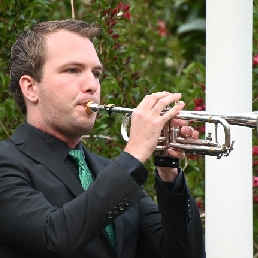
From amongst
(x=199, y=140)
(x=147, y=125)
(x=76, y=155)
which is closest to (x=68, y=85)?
(x=76, y=155)

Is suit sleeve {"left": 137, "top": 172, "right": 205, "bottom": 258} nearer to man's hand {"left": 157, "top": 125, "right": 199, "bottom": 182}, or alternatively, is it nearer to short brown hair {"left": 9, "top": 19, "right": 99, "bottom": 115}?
man's hand {"left": 157, "top": 125, "right": 199, "bottom": 182}

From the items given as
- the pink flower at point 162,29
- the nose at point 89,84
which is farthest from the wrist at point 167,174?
the pink flower at point 162,29

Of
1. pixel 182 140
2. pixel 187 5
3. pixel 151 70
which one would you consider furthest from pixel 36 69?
pixel 187 5

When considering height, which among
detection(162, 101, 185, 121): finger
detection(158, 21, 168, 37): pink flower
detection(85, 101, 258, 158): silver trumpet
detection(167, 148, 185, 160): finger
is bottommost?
detection(167, 148, 185, 160): finger

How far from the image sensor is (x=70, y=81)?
3.49 meters

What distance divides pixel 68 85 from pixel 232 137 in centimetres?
83

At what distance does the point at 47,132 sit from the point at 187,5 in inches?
181

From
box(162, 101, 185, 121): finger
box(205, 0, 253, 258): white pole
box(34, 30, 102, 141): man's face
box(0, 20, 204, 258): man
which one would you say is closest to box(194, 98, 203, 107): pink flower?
box(205, 0, 253, 258): white pole

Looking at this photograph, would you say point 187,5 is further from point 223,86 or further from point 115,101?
point 223,86

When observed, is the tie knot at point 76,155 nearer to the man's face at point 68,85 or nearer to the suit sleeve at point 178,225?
the man's face at point 68,85

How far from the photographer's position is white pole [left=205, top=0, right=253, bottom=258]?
390 centimetres

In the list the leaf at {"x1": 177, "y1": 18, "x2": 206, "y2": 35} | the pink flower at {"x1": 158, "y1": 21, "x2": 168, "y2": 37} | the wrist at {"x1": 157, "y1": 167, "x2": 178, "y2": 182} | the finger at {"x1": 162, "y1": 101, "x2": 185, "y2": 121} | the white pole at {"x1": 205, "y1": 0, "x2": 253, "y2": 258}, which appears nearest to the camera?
the finger at {"x1": 162, "y1": 101, "x2": 185, "y2": 121}

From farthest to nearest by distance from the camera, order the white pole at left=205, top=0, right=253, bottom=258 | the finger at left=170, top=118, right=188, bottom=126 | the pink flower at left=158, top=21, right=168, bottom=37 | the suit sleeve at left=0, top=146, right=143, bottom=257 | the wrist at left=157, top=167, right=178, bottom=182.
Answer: the pink flower at left=158, top=21, right=168, bottom=37 → the white pole at left=205, top=0, right=253, bottom=258 → the wrist at left=157, top=167, right=178, bottom=182 → the finger at left=170, top=118, right=188, bottom=126 → the suit sleeve at left=0, top=146, right=143, bottom=257

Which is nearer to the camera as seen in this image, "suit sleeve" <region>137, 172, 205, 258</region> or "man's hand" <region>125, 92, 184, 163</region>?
"man's hand" <region>125, 92, 184, 163</region>
